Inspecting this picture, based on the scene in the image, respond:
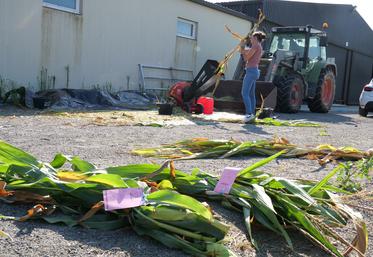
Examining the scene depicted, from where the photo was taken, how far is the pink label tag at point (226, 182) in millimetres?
2771

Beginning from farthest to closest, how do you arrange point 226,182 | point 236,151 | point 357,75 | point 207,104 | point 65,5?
point 357,75
point 65,5
point 207,104
point 236,151
point 226,182

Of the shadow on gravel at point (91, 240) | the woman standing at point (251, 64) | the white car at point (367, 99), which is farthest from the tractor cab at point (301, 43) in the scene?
the shadow on gravel at point (91, 240)

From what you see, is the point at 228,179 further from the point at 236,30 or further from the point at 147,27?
the point at 236,30

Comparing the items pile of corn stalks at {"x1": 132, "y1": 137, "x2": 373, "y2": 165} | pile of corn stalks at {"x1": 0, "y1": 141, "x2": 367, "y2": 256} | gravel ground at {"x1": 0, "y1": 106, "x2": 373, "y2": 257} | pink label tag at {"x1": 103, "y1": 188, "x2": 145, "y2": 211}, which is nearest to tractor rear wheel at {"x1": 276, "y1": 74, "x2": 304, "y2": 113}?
gravel ground at {"x1": 0, "y1": 106, "x2": 373, "y2": 257}

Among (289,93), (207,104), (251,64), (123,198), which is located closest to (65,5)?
(207,104)

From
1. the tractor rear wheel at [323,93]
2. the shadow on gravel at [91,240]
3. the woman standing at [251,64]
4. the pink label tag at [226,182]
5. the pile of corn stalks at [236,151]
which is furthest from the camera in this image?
the tractor rear wheel at [323,93]

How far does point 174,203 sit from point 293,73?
38.6 ft

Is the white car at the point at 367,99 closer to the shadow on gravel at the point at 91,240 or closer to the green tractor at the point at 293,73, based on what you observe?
the green tractor at the point at 293,73

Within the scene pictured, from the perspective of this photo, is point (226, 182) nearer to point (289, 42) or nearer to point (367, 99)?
point (289, 42)

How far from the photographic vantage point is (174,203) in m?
2.33

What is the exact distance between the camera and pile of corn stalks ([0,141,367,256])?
7.45ft

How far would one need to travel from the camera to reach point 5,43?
1088 cm

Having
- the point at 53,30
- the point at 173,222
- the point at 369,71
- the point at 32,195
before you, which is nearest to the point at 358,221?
the point at 173,222

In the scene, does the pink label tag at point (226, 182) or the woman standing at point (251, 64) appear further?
the woman standing at point (251, 64)
